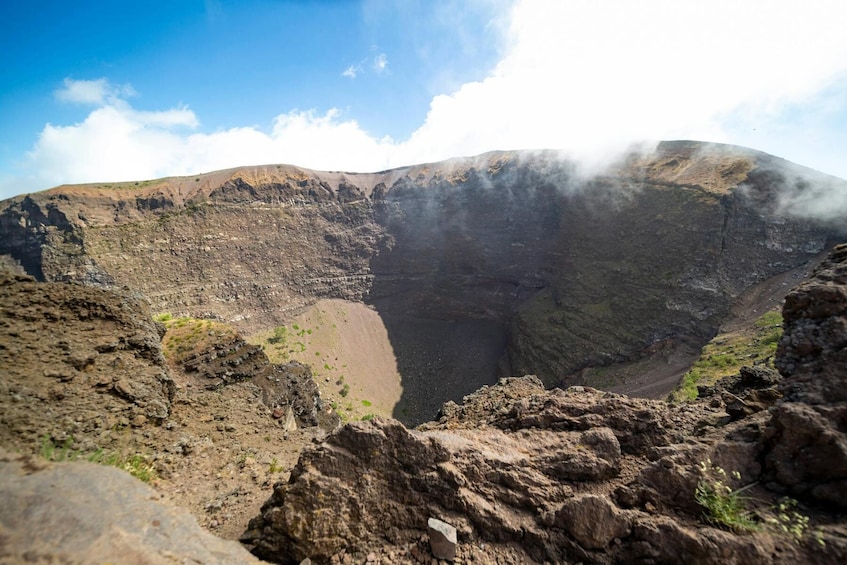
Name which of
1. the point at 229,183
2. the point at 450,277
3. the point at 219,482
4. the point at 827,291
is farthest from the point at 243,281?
the point at 827,291

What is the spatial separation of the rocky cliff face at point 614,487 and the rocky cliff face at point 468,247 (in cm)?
2782

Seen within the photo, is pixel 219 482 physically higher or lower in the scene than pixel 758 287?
higher

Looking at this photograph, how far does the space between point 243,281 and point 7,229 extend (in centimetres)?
2175

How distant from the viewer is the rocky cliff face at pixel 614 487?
4102mm

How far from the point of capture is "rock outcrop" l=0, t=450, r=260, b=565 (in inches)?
105

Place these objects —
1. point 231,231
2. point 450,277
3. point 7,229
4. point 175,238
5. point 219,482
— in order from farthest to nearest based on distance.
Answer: point 450,277 → point 231,231 → point 175,238 → point 7,229 → point 219,482

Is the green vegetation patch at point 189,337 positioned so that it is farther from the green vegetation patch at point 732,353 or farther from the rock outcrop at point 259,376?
the green vegetation patch at point 732,353

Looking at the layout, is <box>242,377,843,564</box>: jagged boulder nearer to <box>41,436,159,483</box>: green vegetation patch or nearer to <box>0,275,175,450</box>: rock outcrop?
<box>41,436,159,483</box>: green vegetation patch

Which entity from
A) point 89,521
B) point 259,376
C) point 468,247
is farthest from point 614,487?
point 468,247

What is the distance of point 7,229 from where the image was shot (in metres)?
33.9

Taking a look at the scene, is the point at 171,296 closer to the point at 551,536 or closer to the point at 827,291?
the point at 551,536

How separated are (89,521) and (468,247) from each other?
4613 centimetres

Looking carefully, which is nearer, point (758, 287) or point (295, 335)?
point (758, 287)

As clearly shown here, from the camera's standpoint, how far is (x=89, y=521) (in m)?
3.06
